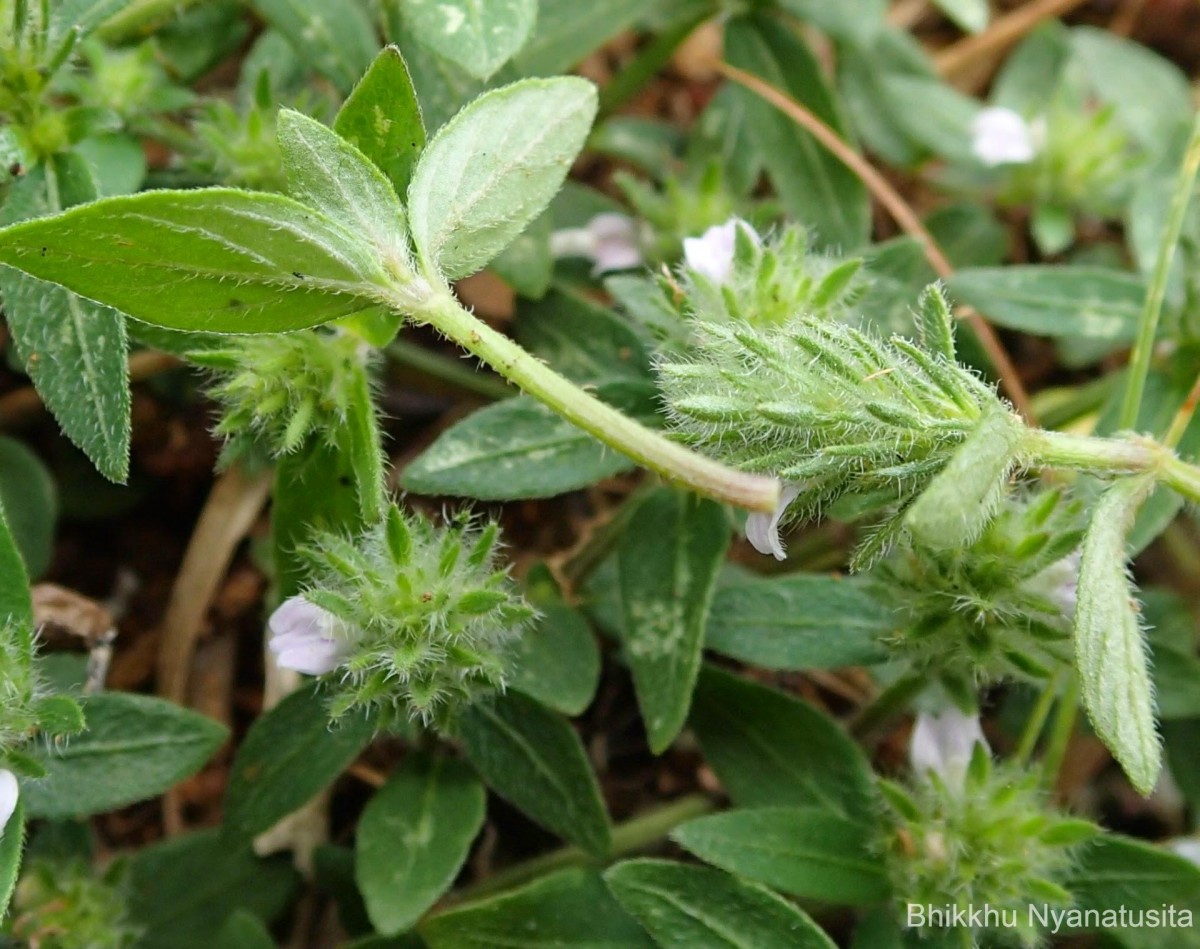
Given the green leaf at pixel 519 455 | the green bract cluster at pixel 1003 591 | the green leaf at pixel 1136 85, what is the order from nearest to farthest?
1. the green bract cluster at pixel 1003 591
2. the green leaf at pixel 519 455
3. the green leaf at pixel 1136 85

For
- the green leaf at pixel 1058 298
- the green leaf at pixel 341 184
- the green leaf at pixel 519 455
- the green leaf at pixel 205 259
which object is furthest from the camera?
the green leaf at pixel 1058 298

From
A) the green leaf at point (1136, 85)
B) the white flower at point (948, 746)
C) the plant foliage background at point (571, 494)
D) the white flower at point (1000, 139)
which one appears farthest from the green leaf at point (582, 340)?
the green leaf at point (1136, 85)

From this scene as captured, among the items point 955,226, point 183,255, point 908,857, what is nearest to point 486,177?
point 183,255

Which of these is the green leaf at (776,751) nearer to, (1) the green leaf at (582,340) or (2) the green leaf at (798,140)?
(1) the green leaf at (582,340)

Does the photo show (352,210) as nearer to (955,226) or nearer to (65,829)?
(65,829)

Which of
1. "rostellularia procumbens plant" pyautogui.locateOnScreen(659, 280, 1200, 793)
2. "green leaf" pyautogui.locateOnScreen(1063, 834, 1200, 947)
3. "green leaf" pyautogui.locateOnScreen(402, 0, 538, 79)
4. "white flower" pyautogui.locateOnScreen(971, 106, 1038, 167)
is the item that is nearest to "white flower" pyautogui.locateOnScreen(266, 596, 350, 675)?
"rostellularia procumbens plant" pyautogui.locateOnScreen(659, 280, 1200, 793)

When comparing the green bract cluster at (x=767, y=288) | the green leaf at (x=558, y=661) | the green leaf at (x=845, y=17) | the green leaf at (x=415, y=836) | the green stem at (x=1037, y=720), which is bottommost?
the green stem at (x=1037, y=720)

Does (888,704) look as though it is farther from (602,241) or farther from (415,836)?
(602,241)
